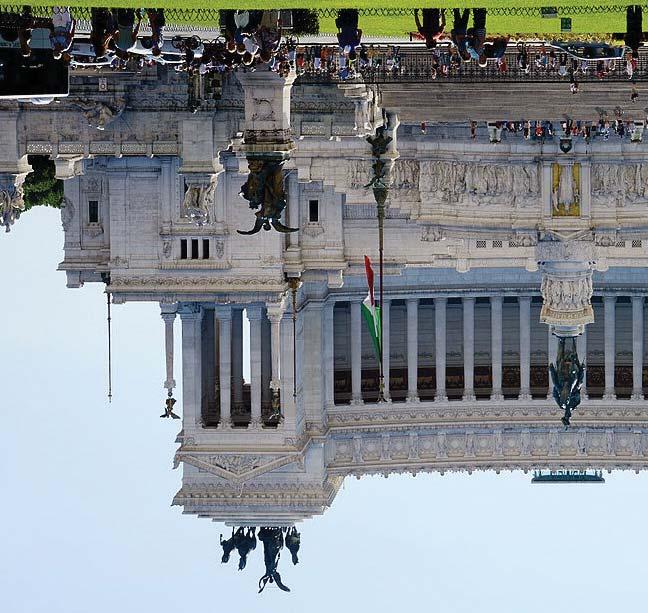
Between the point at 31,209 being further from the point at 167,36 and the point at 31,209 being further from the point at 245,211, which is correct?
the point at 167,36

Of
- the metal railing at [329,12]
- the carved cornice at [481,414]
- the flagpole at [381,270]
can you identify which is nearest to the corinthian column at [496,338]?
the carved cornice at [481,414]

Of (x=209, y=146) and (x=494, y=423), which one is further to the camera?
(x=494, y=423)

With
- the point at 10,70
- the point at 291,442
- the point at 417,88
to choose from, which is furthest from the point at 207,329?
the point at 10,70

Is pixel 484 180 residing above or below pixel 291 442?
above

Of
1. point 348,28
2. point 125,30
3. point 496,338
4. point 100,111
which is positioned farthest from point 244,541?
point 125,30

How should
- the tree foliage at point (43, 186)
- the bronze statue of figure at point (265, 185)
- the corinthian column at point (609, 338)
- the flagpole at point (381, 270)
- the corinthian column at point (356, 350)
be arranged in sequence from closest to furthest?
1. the bronze statue of figure at point (265, 185)
2. the flagpole at point (381, 270)
3. the corinthian column at point (356, 350)
4. the corinthian column at point (609, 338)
5. the tree foliage at point (43, 186)

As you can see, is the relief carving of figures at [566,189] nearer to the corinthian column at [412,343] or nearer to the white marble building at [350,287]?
the white marble building at [350,287]
